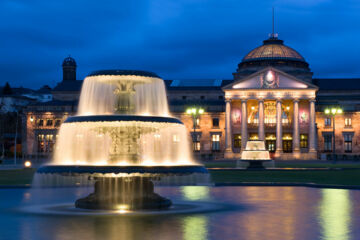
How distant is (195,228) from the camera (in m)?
14.0

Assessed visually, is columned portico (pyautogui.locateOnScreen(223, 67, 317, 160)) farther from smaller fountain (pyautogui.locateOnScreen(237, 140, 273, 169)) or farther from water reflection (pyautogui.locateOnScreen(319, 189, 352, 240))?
water reflection (pyautogui.locateOnScreen(319, 189, 352, 240))

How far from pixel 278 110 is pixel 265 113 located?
508cm

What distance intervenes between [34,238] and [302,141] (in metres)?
88.6

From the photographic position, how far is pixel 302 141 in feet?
322

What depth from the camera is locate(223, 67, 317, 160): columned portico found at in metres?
94.4

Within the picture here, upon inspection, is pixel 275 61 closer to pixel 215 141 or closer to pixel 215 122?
pixel 215 122

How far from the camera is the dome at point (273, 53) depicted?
10675cm

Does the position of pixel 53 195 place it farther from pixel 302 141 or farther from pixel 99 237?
pixel 302 141

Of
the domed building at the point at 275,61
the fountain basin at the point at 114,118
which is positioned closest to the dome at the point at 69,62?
the domed building at the point at 275,61

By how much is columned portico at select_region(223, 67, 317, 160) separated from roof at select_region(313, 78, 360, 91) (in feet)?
49.1

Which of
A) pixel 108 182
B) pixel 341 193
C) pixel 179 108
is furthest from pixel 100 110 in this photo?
pixel 179 108

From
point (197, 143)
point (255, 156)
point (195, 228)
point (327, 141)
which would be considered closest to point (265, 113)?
point (327, 141)

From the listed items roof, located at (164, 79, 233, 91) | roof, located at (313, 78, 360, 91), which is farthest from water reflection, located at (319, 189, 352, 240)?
roof, located at (164, 79, 233, 91)

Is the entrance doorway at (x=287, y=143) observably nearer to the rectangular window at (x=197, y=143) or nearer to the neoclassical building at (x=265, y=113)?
the neoclassical building at (x=265, y=113)
